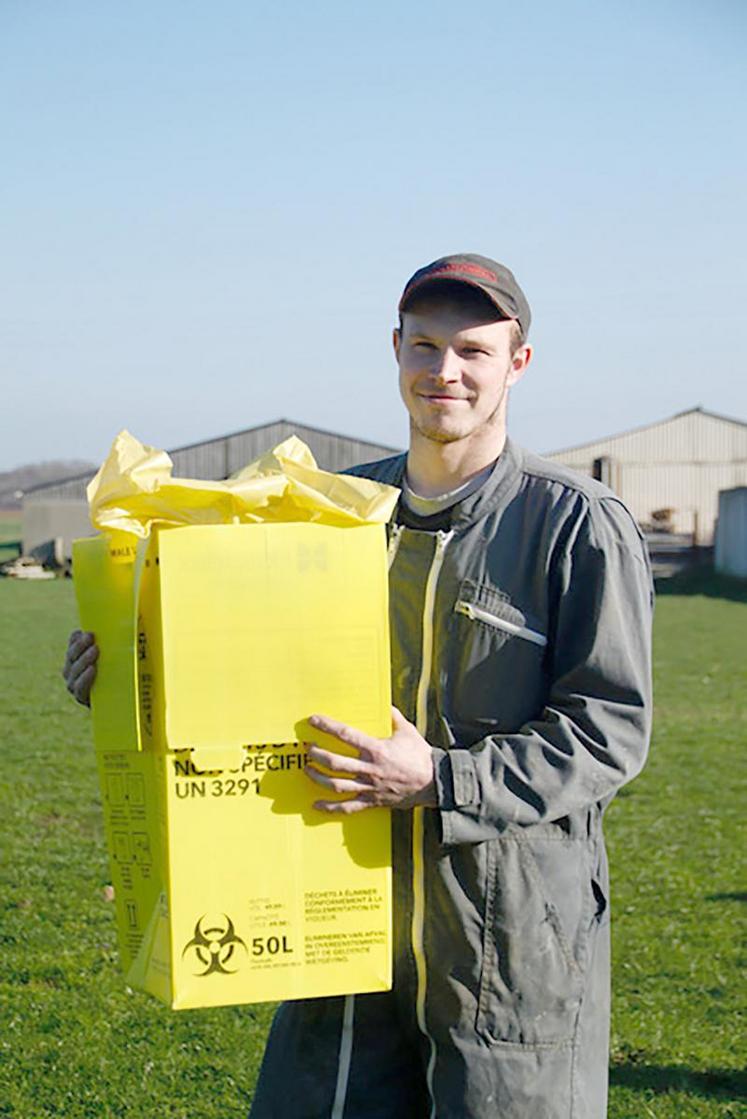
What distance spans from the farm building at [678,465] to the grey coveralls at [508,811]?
121 ft

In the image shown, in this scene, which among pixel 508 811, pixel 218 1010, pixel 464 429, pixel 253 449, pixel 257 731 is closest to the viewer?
pixel 257 731

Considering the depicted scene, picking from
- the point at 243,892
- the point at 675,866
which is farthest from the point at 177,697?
the point at 675,866

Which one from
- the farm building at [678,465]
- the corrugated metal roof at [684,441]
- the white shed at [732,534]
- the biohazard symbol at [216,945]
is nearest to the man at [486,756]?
the biohazard symbol at [216,945]

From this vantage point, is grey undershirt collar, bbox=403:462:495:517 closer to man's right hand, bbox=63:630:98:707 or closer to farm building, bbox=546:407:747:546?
man's right hand, bbox=63:630:98:707

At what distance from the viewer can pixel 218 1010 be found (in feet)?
17.3

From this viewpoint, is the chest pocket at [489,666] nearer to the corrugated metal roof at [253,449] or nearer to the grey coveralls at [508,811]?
the grey coveralls at [508,811]

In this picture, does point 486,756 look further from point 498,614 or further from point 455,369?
point 455,369

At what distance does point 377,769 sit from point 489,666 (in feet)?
1.16

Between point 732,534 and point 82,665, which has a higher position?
point 82,665

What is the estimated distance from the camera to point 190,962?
2420 mm

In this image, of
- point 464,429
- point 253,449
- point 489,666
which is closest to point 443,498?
point 464,429

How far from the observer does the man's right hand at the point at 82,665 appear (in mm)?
2670

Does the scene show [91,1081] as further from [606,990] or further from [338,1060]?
[606,990]

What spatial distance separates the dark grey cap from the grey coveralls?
33cm
